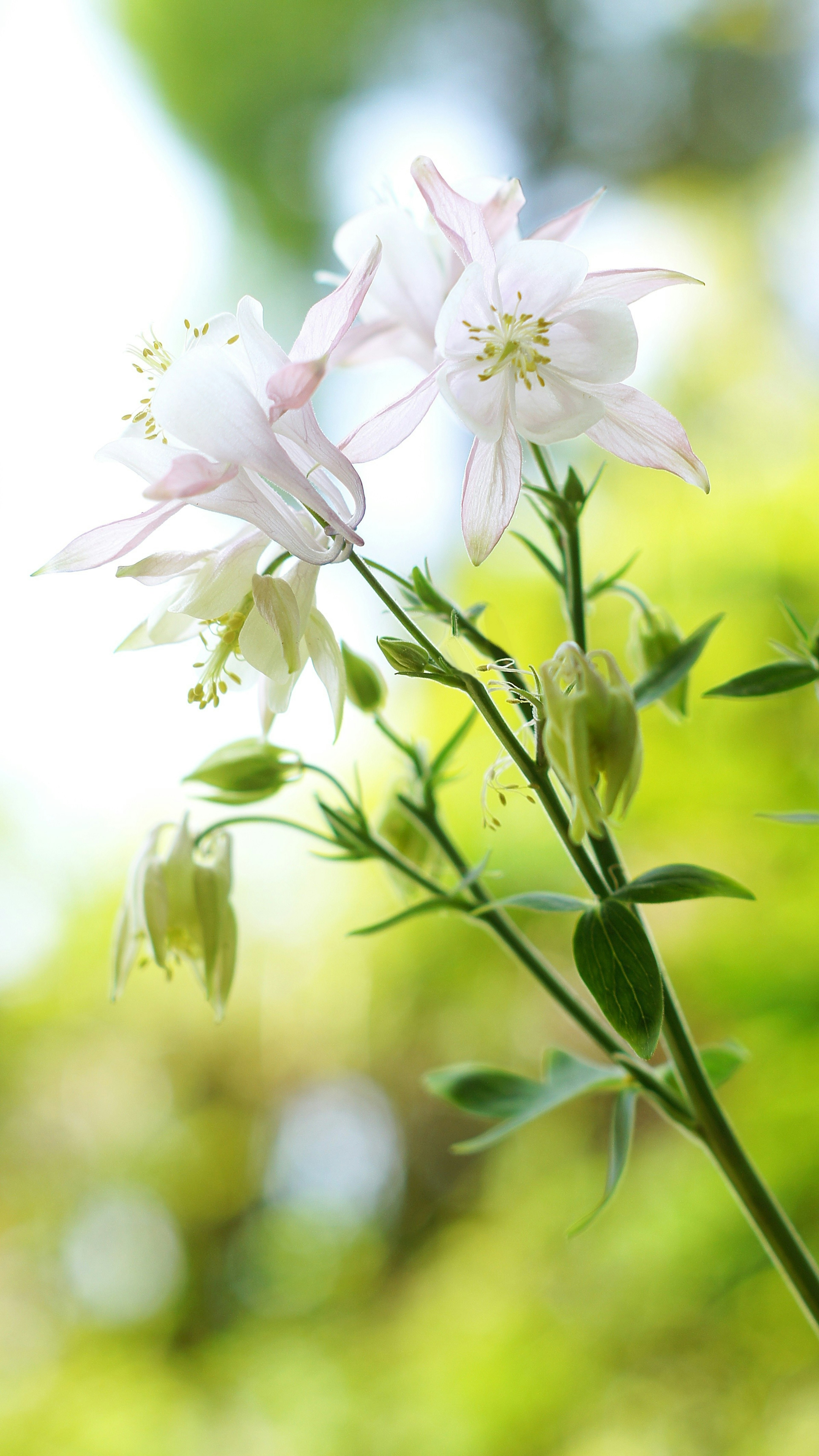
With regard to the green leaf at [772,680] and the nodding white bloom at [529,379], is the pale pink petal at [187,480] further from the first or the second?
the green leaf at [772,680]

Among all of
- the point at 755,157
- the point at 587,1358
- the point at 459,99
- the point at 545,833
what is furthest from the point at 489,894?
the point at 459,99

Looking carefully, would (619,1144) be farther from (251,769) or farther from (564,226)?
(564,226)

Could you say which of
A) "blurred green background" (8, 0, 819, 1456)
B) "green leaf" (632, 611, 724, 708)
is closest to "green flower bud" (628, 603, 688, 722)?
"green leaf" (632, 611, 724, 708)

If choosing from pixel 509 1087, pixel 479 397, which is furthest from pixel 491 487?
pixel 509 1087

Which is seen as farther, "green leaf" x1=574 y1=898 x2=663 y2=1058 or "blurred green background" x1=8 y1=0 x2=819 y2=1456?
"blurred green background" x1=8 y1=0 x2=819 y2=1456

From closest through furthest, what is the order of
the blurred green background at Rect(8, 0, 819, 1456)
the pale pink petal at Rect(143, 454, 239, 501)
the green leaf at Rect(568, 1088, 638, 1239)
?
the pale pink petal at Rect(143, 454, 239, 501)
the green leaf at Rect(568, 1088, 638, 1239)
the blurred green background at Rect(8, 0, 819, 1456)

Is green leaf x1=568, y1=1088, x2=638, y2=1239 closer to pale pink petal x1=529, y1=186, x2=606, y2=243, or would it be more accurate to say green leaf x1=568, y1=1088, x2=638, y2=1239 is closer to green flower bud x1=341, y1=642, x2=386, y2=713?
green flower bud x1=341, y1=642, x2=386, y2=713
